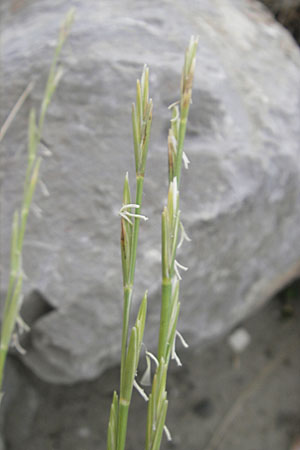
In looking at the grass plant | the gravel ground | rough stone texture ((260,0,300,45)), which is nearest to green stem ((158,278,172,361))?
the grass plant

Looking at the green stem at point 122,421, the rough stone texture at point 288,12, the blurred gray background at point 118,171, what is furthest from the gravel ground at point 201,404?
the green stem at point 122,421

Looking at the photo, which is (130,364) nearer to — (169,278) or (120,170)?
(169,278)

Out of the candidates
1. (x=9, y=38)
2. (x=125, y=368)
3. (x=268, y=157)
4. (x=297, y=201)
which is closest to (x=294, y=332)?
(x=297, y=201)

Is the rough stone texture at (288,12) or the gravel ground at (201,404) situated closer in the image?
the gravel ground at (201,404)

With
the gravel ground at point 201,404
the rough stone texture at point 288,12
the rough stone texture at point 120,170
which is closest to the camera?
the rough stone texture at point 120,170

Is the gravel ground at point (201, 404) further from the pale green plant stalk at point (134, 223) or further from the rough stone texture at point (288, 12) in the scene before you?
the pale green plant stalk at point (134, 223)

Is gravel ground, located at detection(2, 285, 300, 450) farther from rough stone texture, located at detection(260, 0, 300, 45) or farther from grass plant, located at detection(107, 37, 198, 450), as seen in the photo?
grass plant, located at detection(107, 37, 198, 450)

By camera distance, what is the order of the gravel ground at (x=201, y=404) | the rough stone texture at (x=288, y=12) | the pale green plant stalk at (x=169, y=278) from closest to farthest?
1. the pale green plant stalk at (x=169, y=278)
2. the gravel ground at (x=201, y=404)
3. the rough stone texture at (x=288, y=12)
